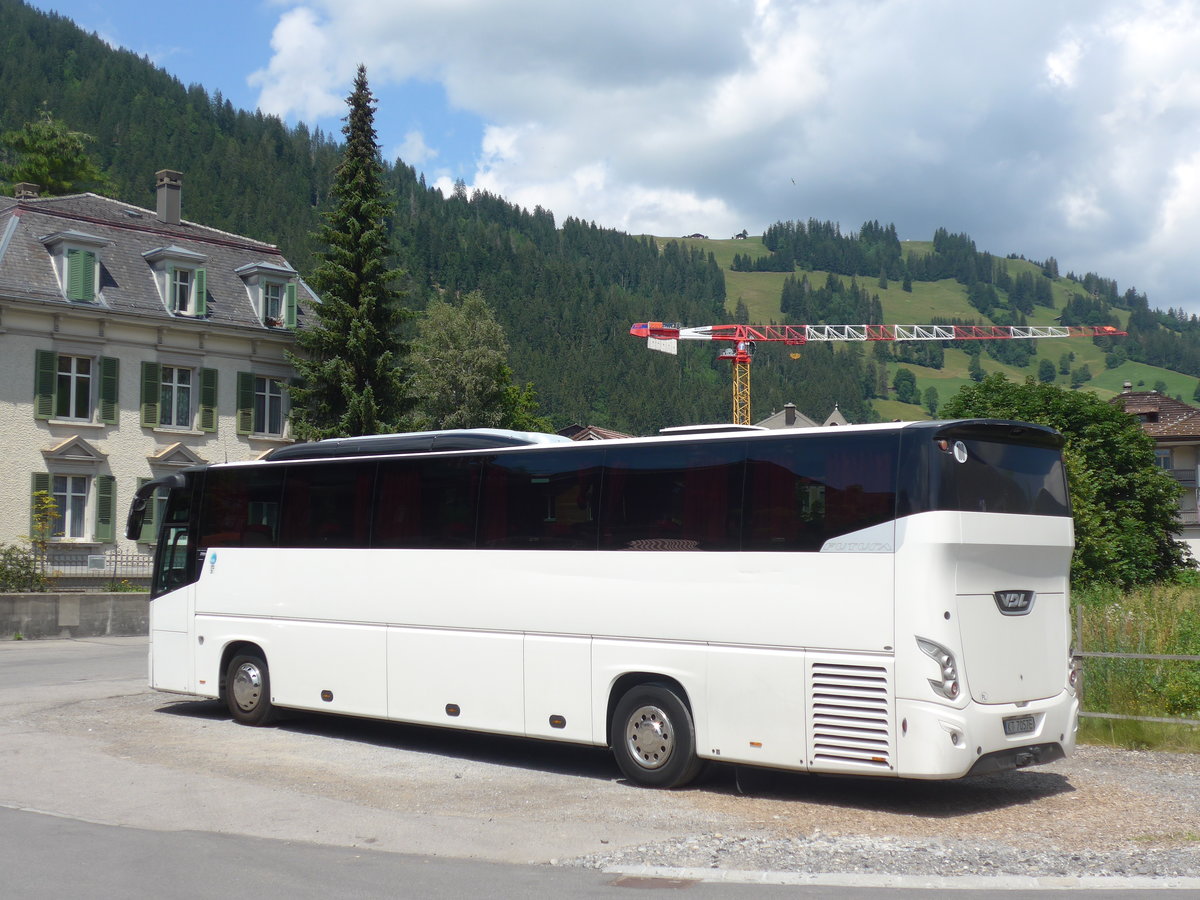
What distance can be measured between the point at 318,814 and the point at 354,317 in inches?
1456

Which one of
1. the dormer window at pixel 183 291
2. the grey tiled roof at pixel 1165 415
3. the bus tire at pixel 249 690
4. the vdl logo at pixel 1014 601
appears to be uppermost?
the dormer window at pixel 183 291

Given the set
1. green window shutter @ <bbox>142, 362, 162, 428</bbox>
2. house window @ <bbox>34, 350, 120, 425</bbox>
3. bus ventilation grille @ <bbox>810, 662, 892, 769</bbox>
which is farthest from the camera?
green window shutter @ <bbox>142, 362, 162, 428</bbox>

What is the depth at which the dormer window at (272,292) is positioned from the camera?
1834 inches

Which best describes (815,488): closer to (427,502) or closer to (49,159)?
(427,502)

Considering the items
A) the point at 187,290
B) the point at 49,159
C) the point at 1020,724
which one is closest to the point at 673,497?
the point at 1020,724

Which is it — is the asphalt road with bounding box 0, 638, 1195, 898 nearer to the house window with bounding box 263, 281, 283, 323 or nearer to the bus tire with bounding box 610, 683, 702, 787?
the bus tire with bounding box 610, 683, 702, 787

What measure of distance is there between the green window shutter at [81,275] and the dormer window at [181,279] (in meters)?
2.74

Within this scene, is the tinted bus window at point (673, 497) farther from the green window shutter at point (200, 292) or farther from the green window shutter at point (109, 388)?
the green window shutter at point (200, 292)

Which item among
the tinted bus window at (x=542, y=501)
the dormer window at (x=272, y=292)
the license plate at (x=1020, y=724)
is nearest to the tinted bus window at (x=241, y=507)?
the tinted bus window at (x=542, y=501)

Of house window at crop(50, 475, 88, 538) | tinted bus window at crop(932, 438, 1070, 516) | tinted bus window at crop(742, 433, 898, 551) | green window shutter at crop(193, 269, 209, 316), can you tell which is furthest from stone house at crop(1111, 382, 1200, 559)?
tinted bus window at crop(742, 433, 898, 551)

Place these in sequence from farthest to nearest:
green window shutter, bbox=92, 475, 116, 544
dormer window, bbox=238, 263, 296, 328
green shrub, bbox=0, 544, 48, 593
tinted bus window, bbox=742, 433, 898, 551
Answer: dormer window, bbox=238, 263, 296, 328 < green window shutter, bbox=92, 475, 116, 544 < green shrub, bbox=0, 544, 48, 593 < tinted bus window, bbox=742, 433, 898, 551

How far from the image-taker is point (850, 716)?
998 centimetres

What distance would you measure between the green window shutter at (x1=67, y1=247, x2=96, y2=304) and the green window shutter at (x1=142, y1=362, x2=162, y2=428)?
2912 millimetres

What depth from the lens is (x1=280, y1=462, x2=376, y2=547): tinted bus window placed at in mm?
14062
